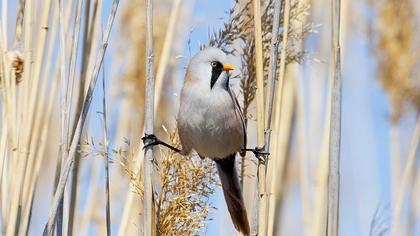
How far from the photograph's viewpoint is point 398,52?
3.02 meters

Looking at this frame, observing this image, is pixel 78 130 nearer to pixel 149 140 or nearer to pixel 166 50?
pixel 149 140

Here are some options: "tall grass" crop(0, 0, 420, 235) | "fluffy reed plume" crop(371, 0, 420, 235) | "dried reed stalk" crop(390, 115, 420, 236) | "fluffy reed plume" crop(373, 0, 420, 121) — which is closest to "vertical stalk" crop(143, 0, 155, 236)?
"tall grass" crop(0, 0, 420, 235)

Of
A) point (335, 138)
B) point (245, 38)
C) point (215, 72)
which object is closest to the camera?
point (335, 138)

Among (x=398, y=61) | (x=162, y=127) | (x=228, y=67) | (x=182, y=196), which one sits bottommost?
(x=182, y=196)

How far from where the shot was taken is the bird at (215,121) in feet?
6.72

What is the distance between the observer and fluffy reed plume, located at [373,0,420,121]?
2930 mm

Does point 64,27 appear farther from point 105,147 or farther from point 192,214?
point 192,214

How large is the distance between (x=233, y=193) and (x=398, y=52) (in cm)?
125

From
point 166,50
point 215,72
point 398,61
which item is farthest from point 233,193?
point 398,61

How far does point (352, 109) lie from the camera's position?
309 cm

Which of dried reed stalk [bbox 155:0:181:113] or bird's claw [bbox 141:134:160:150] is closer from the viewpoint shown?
bird's claw [bbox 141:134:160:150]

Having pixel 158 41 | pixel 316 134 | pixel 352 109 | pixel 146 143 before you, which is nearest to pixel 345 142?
pixel 352 109

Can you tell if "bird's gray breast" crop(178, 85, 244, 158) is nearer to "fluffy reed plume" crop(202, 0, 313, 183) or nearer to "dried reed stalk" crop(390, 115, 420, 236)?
"fluffy reed plume" crop(202, 0, 313, 183)

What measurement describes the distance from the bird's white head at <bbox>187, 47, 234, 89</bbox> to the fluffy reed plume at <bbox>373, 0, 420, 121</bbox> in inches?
43.0
